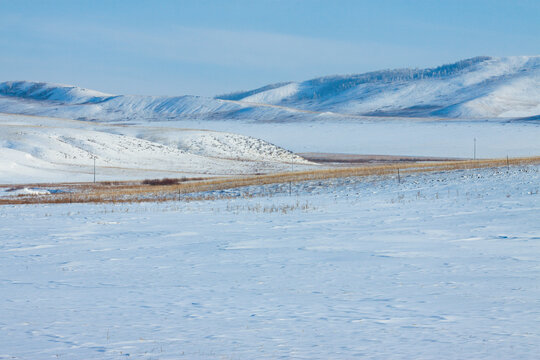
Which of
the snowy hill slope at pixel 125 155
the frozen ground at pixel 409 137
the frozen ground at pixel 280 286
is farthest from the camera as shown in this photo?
the frozen ground at pixel 409 137

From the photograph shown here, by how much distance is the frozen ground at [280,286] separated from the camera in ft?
23.3

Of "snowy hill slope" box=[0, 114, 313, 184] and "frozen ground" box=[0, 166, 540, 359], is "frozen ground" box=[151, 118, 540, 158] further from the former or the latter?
"frozen ground" box=[0, 166, 540, 359]

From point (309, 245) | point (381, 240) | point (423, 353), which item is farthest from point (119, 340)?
point (381, 240)

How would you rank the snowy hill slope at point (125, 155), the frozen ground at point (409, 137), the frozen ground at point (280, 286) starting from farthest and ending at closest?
the frozen ground at point (409, 137) < the snowy hill slope at point (125, 155) < the frozen ground at point (280, 286)

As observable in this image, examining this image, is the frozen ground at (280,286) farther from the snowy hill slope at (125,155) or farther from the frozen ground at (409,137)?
the frozen ground at (409,137)

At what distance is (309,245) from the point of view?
14.3 metres

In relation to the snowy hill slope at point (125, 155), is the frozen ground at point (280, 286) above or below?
below

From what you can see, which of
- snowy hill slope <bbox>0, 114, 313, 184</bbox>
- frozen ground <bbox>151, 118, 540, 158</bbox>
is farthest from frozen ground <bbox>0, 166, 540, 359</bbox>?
frozen ground <bbox>151, 118, 540, 158</bbox>

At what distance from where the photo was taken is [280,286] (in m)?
10.1

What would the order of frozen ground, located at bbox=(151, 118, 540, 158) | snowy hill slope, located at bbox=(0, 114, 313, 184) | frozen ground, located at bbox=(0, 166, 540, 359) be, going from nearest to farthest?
frozen ground, located at bbox=(0, 166, 540, 359) → snowy hill slope, located at bbox=(0, 114, 313, 184) → frozen ground, located at bbox=(151, 118, 540, 158)

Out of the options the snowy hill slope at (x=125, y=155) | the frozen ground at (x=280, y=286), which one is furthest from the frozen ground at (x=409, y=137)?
the frozen ground at (x=280, y=286)

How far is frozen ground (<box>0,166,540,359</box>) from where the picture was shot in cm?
711

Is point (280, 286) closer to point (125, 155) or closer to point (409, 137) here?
point (125, 155)

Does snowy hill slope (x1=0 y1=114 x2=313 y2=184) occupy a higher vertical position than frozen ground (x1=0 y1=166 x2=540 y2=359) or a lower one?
higher
